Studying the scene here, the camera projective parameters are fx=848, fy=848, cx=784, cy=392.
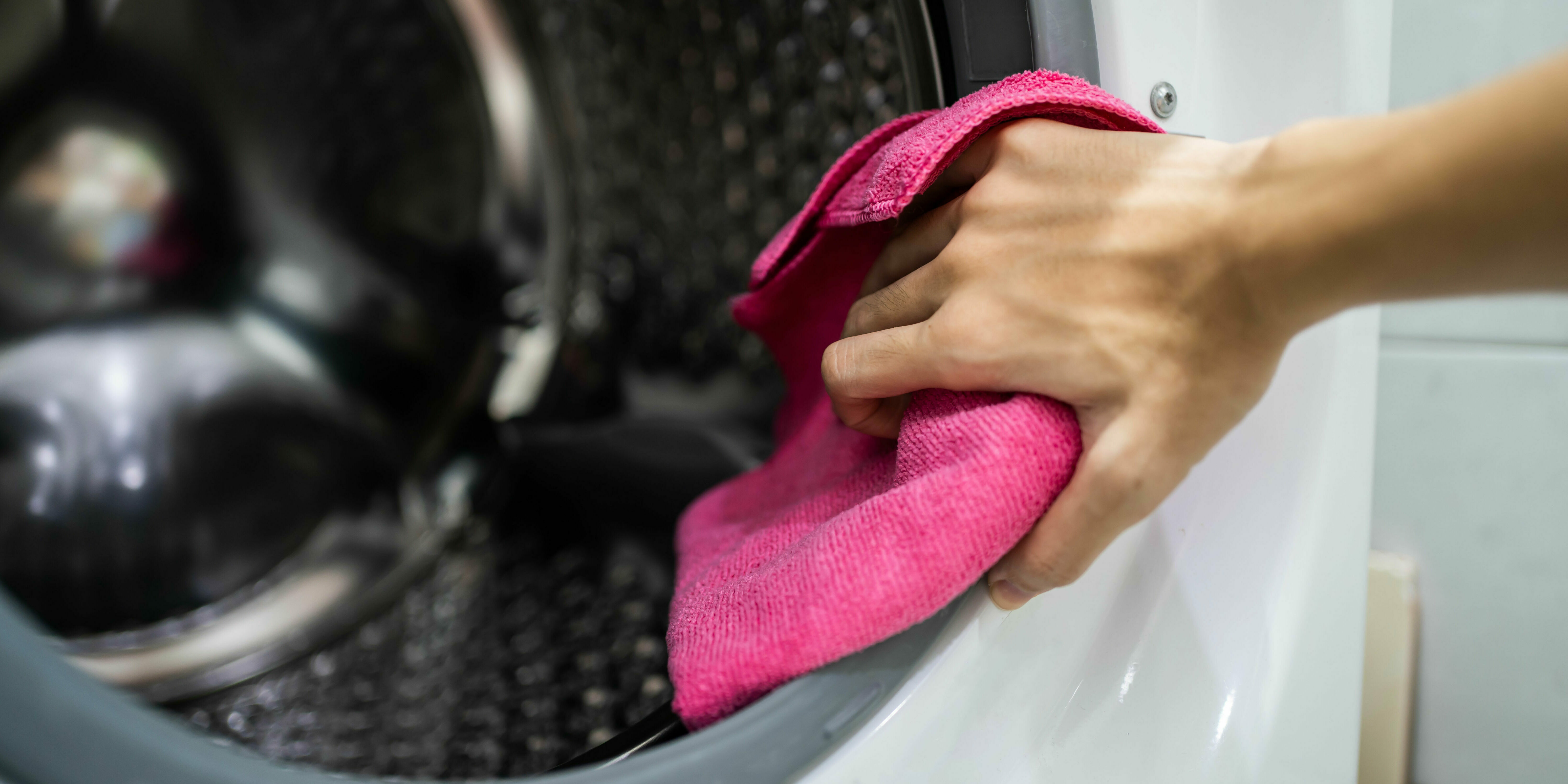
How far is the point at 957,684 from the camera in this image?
29cm

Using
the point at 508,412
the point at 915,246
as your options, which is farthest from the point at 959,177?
the point at 508,412

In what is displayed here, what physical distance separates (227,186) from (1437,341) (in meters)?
0.83

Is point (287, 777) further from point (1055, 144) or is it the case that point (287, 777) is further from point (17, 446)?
point (17, 446)


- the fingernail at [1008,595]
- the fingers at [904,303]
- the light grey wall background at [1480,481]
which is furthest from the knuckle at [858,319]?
the light grey wall background at [1480,481]

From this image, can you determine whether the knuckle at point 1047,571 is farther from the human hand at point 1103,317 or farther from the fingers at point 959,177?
the fingers at point 959,177

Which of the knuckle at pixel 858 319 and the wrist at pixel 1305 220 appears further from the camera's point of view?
the knuckle at pixel 858 319

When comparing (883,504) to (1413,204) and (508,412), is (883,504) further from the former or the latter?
(508,412)

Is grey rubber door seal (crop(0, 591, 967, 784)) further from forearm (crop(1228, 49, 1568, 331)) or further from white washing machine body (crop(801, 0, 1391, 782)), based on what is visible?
forearm (crop(1228, 49, 1568, 331))

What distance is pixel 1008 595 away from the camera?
287 millimetres

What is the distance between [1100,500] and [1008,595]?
0.05m

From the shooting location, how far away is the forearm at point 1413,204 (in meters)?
0.19

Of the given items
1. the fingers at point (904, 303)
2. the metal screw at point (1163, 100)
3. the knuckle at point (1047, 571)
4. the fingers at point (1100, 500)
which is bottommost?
the knuckle at point (1047, 571)

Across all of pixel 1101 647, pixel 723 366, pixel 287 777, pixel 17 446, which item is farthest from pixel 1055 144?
pixel 17 446

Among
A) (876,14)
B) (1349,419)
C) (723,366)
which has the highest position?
(876,14)
